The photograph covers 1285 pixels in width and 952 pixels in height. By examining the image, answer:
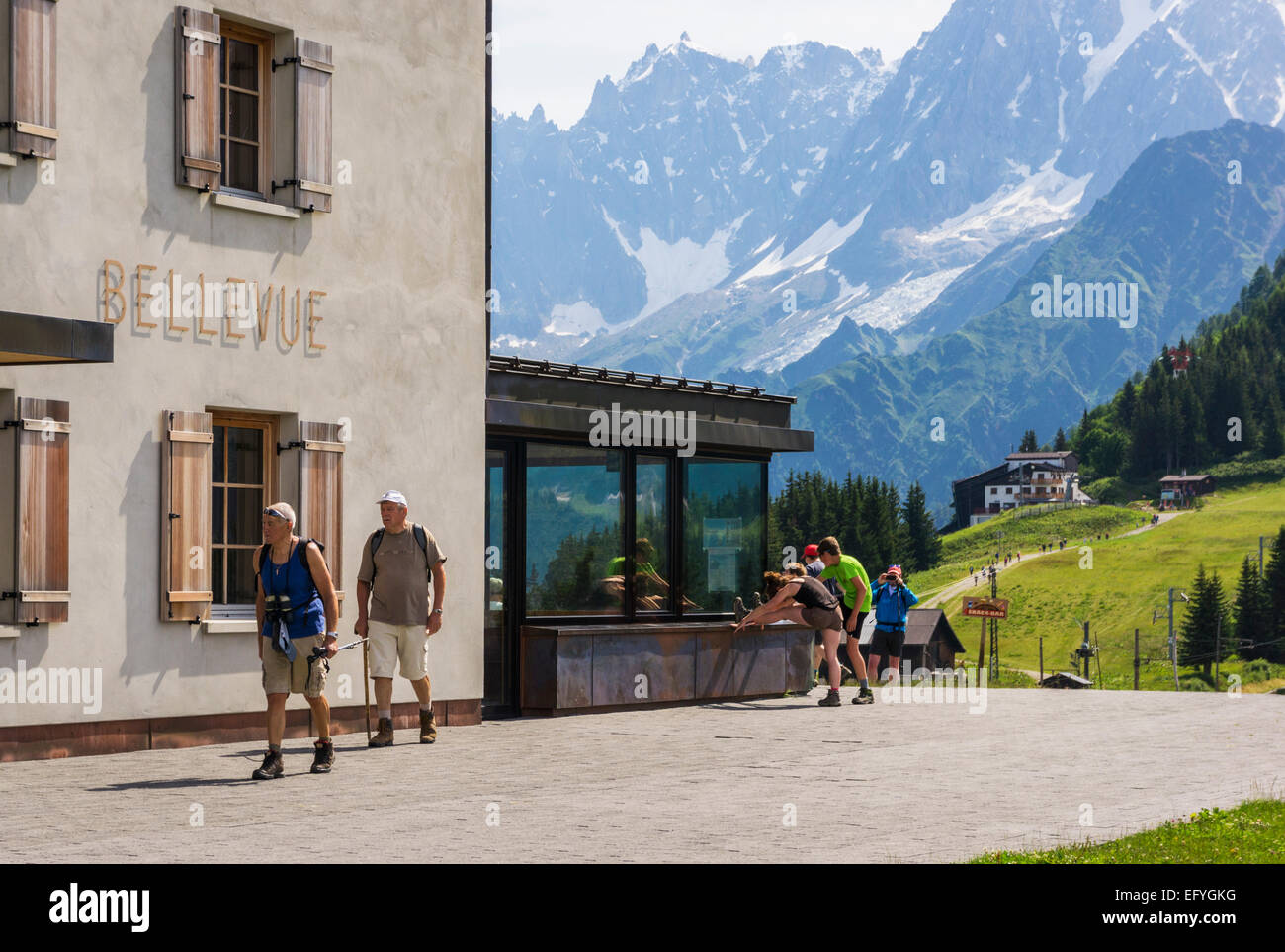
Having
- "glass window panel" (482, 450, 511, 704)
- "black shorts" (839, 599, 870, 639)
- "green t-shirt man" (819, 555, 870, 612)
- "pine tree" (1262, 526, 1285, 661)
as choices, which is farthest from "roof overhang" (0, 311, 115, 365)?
"pine tree" (1262, 526, 1285, 661)

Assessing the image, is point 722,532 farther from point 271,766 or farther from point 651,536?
point 271,766

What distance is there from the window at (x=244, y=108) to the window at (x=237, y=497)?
2034mm

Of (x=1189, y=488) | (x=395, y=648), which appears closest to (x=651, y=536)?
(x=395, y=648)

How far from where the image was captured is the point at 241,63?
49.1ft

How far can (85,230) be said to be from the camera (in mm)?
13094

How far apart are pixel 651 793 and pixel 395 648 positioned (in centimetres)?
401

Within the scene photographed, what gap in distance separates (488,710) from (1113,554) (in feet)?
544

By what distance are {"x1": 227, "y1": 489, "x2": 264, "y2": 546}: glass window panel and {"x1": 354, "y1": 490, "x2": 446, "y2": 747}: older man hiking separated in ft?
4.27

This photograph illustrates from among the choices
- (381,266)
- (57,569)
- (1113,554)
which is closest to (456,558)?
(381,266)

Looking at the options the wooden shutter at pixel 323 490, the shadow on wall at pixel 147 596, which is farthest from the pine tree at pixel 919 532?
the shadow on wall at pixel 147 596

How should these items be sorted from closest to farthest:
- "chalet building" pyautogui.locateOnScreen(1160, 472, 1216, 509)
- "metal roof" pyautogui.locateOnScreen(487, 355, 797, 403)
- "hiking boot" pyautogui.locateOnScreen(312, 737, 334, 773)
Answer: "hiking boot" pyautogui.locateOnScreen(312, 737, 334, 773) < "metal roof" pyautogui.locateOnScreen(487, 355, 797, 403) < "chalet building" pyautogui.locateOnScreen(1160, 472, 1216, 509)

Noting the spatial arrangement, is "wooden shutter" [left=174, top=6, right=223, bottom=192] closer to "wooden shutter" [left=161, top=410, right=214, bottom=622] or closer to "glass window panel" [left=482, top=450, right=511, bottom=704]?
"wooden shutter" [left=161, top=410, right=214, bottom=622]
